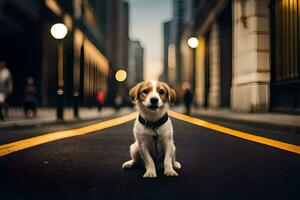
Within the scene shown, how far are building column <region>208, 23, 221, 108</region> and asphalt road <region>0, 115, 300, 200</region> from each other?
26.8 metres

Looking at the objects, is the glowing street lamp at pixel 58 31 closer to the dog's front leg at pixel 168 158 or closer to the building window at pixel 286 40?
the building window at pixel 286 40

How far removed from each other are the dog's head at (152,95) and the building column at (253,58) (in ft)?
50.6

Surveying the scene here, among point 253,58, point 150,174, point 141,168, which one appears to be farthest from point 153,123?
point 253,58

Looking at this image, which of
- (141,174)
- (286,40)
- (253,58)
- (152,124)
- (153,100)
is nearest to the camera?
(153,100)

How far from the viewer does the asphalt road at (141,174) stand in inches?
144

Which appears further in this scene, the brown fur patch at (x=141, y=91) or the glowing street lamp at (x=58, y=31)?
the glowing street lamp at (x=58, y=31)

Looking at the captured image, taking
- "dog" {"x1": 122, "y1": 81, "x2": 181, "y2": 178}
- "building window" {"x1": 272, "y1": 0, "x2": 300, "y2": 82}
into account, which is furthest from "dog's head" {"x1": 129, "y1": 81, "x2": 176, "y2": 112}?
"building window" {"x1": 272, "y1": 0, "x2": 300, "y2": 82}

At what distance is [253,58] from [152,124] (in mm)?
16636

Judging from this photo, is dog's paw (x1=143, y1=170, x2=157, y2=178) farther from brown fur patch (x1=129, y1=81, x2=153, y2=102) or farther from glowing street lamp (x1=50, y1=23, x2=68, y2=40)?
glowing street lamp (x1=50, y1=23, x2=68, y2=40)

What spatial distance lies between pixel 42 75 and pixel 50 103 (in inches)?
107

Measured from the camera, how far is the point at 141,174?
14.9ft

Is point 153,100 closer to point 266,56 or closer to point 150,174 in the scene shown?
point 150,174

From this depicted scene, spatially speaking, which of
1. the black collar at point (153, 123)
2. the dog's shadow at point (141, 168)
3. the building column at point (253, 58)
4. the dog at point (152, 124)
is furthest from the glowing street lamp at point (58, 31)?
the black collar at point (153, 123)

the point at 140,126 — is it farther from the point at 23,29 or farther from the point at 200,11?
the point at 200,11
